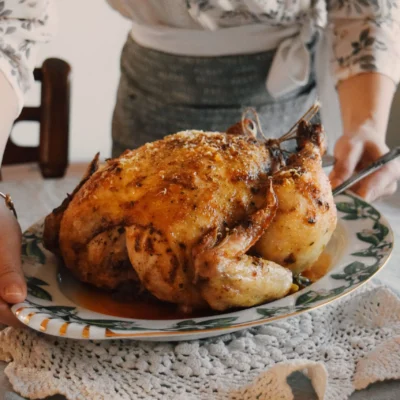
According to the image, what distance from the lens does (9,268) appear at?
27.5 inches

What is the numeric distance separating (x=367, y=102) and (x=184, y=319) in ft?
2.25

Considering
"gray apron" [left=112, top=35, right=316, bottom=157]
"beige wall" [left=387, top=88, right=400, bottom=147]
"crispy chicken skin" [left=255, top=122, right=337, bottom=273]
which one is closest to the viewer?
"crispy chicken skin" [left=255, top=122, right=337, bottom=273]

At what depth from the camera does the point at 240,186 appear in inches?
28.9

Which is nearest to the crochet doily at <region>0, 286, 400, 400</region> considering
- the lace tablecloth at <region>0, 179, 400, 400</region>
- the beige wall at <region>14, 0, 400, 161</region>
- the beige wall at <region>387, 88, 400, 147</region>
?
the lace tablecloth at <region>0, 179, 400, 400</region>

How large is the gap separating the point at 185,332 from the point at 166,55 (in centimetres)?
77

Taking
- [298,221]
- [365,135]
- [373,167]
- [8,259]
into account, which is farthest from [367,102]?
[8,259]

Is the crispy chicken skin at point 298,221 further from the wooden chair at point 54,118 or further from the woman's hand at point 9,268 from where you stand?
the wooden chair at point 54,118

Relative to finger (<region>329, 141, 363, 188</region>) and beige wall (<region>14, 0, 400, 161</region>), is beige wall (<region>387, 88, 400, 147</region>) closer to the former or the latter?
finger (<region>329, 141, 363, 188</region>)

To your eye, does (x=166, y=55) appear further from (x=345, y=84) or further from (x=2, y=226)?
(x=2, y=226)

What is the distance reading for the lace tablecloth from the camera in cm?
61

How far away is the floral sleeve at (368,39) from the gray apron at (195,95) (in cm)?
14

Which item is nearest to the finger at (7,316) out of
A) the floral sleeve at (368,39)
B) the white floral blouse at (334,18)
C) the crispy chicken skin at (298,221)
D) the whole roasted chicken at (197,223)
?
the whole roasted chicken at (197,223)

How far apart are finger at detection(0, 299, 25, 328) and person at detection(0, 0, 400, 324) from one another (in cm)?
48

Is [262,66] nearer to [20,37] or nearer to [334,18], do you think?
[334,18]
